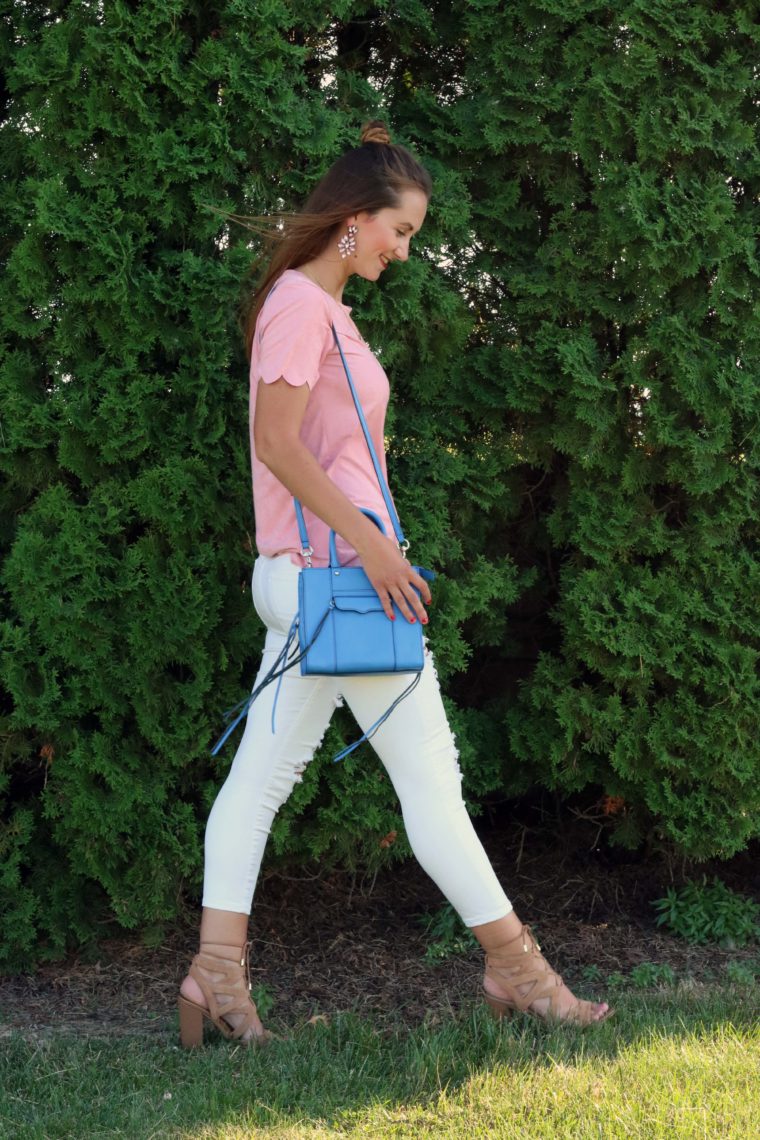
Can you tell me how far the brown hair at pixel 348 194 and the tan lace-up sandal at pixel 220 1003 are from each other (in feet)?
5.87

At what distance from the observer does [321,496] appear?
2.78 metres

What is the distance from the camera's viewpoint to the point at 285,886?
4.30 meters

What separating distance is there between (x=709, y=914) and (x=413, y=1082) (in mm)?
1666

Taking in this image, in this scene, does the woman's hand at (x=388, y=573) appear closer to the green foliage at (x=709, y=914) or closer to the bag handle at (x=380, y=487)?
the bag handle at (x=380, y=487)

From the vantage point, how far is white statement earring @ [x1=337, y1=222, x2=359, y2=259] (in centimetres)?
300

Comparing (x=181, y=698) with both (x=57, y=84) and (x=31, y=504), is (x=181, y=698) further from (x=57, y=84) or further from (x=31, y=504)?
(x=57, y=84)

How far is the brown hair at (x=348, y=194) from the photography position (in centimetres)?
297

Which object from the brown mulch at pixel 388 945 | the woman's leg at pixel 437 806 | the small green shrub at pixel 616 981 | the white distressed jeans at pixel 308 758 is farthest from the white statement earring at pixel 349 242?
the small green shrub at pixel 616 981

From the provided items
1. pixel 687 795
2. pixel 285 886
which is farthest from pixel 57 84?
pixel 687 795

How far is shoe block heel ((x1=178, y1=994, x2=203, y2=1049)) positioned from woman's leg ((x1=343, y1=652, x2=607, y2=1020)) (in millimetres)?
712

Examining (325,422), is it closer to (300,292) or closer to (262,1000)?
(300,292)

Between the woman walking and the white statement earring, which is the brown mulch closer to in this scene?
the woman walking

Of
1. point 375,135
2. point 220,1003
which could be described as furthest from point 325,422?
point 220,1003

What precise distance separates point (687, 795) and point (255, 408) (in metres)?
2.14
